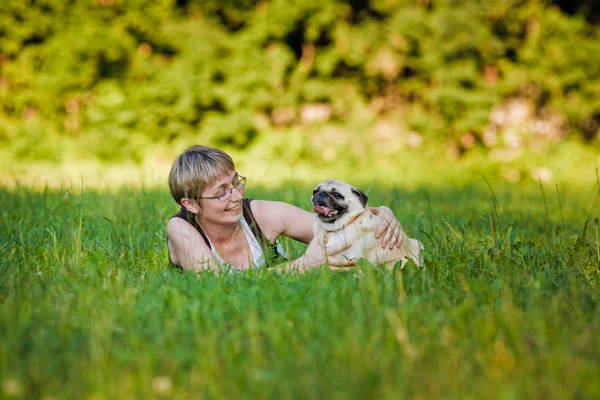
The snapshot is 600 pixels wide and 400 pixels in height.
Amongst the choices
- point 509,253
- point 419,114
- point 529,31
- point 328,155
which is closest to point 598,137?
point 529,31

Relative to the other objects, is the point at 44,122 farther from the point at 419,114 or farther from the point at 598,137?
the point at 598,137

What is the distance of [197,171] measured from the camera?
3209 mm

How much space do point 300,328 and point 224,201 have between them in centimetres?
129

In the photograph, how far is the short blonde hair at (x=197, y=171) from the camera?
3213 millimetres

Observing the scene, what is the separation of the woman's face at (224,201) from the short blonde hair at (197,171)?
1.2 inches

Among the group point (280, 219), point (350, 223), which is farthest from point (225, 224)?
point (350, 223)

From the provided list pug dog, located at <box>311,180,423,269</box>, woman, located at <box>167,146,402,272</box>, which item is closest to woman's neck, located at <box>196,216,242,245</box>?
woman, located at <box>167,146,402,272</box>

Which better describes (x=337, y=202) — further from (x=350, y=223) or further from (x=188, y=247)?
(x=188, y=247)

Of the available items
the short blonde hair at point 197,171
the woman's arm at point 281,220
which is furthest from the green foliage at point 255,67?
the short blonde hair at point 197,171

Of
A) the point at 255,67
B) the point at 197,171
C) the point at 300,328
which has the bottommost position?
the point at 300,328

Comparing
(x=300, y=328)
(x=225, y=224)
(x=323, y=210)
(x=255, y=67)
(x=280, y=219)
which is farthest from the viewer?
(x=255, y=67)

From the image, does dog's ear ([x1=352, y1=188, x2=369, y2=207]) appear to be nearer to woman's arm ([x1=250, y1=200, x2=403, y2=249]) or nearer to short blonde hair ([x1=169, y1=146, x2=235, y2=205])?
woman's arm ([x1=250, y1=200, x2=403, y2=249])

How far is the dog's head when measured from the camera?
310 centimetres

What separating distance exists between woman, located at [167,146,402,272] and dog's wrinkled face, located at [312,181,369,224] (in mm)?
153
